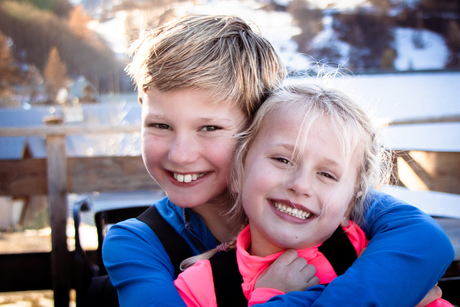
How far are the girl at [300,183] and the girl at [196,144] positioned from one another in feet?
0.21

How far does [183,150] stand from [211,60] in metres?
0.23

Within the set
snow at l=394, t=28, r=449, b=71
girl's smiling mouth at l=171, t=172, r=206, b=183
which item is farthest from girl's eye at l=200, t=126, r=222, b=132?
snow at l=394, t=28, r=449, b=71

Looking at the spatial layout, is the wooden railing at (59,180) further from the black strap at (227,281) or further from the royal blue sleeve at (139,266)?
the black strap at (227,281)

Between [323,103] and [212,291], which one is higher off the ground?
[323,103]

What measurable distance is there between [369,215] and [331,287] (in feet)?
0.98

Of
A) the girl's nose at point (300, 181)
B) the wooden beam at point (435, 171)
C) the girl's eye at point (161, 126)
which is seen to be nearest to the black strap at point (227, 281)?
the girl's nose at point (300, 181)

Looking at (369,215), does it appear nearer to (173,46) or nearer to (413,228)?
(413,228)

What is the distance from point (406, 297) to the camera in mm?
688

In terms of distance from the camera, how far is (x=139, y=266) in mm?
812

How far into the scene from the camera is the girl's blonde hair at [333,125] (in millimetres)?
799

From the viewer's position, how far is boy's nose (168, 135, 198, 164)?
34.1 inches

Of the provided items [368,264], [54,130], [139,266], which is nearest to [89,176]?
[54,130]

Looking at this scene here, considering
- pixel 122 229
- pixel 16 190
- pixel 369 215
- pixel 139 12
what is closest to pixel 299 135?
pixel 369 215

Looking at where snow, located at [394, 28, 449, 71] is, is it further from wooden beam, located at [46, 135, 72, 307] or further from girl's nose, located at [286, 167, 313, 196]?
girl's nose, located at [286, 167, 313, 196]
